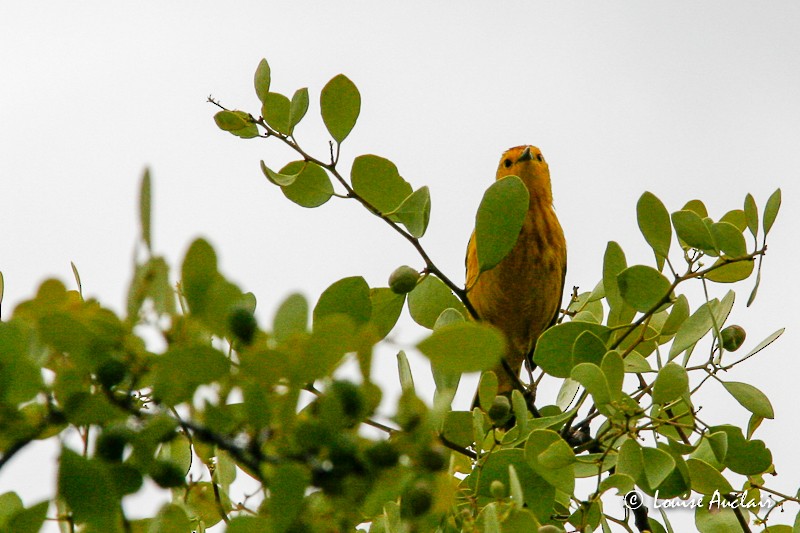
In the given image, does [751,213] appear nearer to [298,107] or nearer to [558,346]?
[558,346]

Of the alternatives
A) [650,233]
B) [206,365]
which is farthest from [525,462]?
[206,365]

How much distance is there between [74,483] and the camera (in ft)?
2.68

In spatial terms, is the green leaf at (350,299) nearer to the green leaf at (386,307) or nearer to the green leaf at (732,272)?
the green leaf at (386,307)

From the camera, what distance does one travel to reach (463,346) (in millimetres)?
750

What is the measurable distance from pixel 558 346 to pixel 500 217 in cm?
41

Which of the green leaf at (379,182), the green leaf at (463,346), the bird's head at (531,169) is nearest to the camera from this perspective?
the green leaf at (463,346)

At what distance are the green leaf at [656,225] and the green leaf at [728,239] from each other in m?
0.09

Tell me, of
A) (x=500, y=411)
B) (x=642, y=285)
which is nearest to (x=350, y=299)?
(x=500, y=411)

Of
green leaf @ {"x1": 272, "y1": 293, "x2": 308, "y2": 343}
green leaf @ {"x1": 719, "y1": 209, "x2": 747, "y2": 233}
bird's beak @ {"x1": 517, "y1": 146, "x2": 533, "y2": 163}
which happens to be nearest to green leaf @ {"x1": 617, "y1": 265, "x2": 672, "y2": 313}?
green leaf @ {"x1": 719, "y1": 209, "x2": 747, "y2": 233}

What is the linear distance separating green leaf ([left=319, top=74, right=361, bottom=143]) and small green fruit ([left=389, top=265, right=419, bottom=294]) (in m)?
0.28

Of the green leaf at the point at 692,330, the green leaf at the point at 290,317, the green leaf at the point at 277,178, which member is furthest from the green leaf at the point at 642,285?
the green leaf at the point at 290,317

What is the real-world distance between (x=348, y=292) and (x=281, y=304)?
1.21 feet

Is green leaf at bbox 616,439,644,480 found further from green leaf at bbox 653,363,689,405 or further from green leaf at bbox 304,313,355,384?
green leaf at bbox 304,313,355,384

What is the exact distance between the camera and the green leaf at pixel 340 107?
5.77ft
